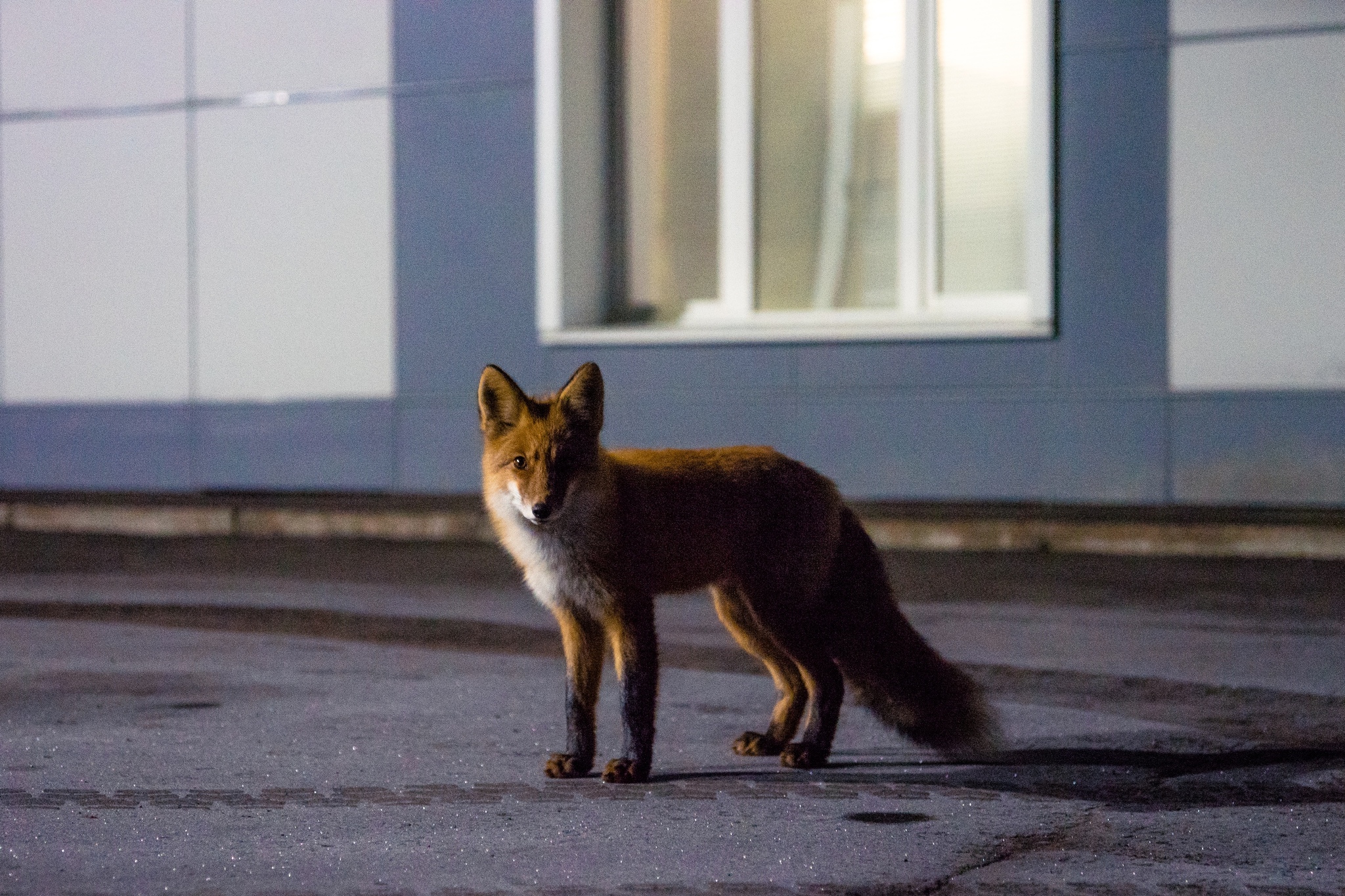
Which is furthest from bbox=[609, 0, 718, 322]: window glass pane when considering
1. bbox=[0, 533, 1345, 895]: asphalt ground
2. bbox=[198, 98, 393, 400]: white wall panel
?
bbox=[0, 533, 1345, 895]: asphalt ground

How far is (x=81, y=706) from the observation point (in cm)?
629

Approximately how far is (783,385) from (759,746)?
27.9ft

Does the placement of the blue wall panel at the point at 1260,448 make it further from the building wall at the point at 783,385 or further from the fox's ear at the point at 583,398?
the fox's ear at the point at 583,398

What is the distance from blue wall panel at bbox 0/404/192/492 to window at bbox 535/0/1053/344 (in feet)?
12.2

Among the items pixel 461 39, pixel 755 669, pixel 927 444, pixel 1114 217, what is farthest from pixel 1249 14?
pixel 755 669

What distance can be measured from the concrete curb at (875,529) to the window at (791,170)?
1.82m

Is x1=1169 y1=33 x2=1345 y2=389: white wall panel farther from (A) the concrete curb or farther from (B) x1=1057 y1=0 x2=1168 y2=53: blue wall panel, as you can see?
(A) the concrete curb

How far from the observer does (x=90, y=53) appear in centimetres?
1555

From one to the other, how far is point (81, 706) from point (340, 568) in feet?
16.5

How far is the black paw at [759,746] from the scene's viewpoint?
18.0ft

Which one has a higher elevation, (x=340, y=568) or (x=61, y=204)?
(x=61, y=204)

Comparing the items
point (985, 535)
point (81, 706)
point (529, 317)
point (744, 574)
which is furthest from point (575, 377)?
Result: point (529, 317)

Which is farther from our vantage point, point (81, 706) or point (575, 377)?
point (81, 706)

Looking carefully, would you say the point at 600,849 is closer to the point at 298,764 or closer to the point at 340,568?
the point at 298,764
